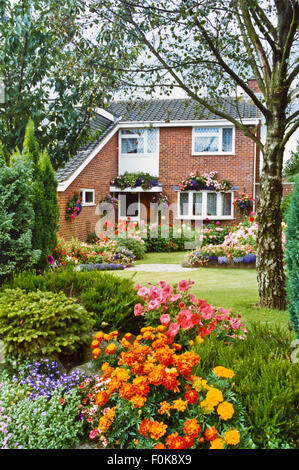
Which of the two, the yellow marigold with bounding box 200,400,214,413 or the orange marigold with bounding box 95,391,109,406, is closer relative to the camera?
the yellow marigold with bounding box 200,400,214,413

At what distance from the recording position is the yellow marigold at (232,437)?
7.80ft

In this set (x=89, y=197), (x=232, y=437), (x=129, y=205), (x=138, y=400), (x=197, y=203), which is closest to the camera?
(x=232, y=437)

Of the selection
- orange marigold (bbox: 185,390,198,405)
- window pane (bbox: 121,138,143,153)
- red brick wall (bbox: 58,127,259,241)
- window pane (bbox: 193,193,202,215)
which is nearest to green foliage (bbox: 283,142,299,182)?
red brick wall (bbox: 58,127,259,241)

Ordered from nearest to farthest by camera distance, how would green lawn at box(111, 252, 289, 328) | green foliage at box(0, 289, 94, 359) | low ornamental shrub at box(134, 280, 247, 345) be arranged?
green foliage at box(0, 289, 94, 359) < low ornamental shrub at box(134, 280, 247, 345) < green lawn at box(111, 252, 289, 328)

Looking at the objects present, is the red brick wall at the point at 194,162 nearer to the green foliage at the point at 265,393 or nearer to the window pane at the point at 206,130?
the window pane at the point at 206,130

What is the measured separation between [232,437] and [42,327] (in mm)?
1920

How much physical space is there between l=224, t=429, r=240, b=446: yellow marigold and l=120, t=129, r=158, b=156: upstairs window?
59.1 feet

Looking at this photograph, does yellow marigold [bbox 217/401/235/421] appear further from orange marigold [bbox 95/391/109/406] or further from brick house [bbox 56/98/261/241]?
brick house [bbox 56/98/261/241]

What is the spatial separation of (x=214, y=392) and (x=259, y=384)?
41 centimetres

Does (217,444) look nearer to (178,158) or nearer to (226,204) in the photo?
(226,204)

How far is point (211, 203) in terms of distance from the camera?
1923 cm

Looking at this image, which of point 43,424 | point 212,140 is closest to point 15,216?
point 43,424

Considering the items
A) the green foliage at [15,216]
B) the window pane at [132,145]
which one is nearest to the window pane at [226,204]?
the window pane at [132,145]

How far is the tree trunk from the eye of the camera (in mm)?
6770
